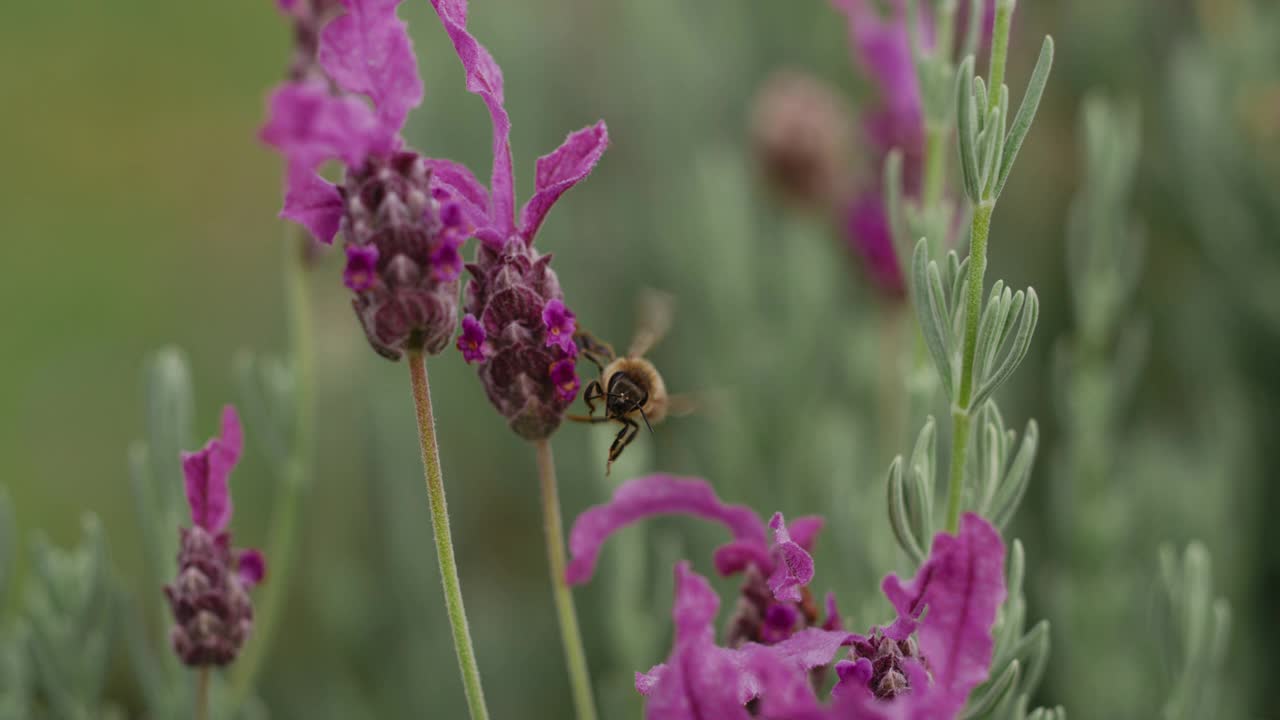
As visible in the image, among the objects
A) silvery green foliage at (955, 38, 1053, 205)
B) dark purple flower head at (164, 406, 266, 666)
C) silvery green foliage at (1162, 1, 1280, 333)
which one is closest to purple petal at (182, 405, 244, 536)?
dark purple flower head at (164, 406, 266, 666)

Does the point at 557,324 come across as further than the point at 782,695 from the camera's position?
Yes

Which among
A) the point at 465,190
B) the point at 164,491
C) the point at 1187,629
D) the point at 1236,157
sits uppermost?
the point at 1236,157

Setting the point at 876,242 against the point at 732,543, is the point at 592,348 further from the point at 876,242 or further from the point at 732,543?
the point at 876,242

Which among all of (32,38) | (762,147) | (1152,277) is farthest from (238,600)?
(32,38)

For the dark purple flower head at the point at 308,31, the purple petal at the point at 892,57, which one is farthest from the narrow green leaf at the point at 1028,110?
the purple petal at the point at 892,57

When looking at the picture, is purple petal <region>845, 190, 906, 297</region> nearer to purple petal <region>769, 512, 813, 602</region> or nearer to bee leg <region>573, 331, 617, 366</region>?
bee leg <region>573, 331, 617, 366</region>

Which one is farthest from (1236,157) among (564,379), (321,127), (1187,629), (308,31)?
(321,127)
